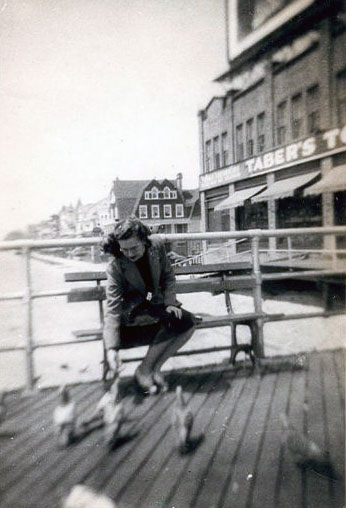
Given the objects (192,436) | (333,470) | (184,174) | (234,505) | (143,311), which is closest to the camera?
(234,505)

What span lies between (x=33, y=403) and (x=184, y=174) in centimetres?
226

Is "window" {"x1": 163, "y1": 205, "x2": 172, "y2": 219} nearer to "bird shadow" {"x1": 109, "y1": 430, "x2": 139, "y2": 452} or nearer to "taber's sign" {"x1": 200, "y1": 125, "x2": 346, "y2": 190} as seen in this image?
"taber's sign" {"x1": 200, "y1": 125, "x2": 346, "y2": 190}

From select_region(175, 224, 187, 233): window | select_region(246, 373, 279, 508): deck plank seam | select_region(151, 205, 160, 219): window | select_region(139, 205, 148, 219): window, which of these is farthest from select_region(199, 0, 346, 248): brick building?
select_region(246, 373, 279, 508): deck plank seam

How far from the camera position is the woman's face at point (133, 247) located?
264cm

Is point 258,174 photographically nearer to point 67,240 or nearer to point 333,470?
point 67,240

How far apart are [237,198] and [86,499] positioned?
423 cm

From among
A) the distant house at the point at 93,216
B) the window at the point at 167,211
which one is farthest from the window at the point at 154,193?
the distant house at the point at 93,216

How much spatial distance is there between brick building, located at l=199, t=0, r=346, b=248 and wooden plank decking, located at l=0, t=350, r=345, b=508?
87.2 inches

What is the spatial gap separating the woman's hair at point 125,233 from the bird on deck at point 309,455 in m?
1.64

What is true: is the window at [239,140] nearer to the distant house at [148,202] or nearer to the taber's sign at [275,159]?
the taber's sign at [275,159]

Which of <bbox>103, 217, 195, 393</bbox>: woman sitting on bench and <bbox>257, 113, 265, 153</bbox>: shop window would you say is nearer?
<bbox>103, 217, 195, 393</bbox>: woman sitting on bench

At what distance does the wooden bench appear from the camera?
9.59 ft

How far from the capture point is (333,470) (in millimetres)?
1835

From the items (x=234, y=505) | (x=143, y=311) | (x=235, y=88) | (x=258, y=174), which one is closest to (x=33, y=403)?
(x=143, y=311)
